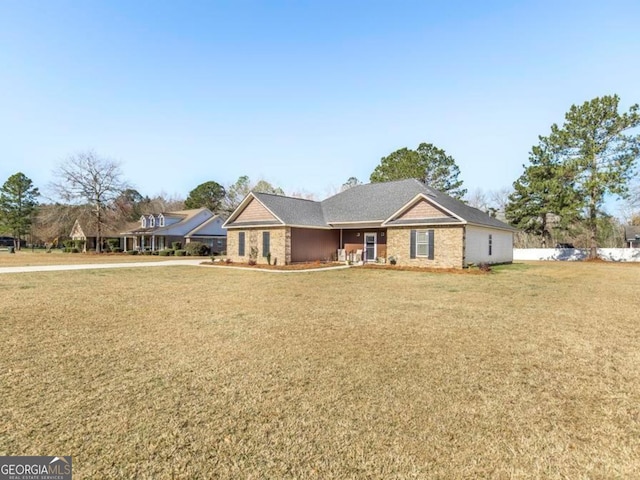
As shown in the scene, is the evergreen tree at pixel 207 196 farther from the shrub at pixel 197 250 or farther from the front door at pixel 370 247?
the front door at pixel 370 247

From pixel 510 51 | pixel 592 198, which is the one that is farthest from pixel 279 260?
pixel 592 198

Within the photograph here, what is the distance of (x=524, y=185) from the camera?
120ft

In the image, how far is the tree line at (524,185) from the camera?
27.6m

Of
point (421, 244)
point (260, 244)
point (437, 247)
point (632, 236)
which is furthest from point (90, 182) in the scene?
point (632, 236)

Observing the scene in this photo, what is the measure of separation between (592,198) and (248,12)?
2966 cm

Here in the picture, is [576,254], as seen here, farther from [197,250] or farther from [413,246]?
[197,250]

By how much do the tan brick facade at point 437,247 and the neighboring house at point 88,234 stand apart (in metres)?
37.1

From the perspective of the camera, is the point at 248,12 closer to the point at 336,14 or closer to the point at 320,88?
the point at 336,14

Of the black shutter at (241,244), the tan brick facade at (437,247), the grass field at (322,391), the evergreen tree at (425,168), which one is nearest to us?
the grass field at (322,391)

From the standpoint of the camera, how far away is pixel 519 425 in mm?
3291

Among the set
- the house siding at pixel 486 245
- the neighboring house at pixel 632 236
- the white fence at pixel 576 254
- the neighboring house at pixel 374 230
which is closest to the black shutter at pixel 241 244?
the neighboring house at pixel 374 230

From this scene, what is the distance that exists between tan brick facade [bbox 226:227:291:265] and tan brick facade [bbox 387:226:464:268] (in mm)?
6459

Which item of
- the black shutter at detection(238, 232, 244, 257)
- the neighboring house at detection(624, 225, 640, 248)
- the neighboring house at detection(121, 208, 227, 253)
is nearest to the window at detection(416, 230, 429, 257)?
the black shutter at detection(238, 232, 244, 257)

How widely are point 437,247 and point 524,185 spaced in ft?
75.7
